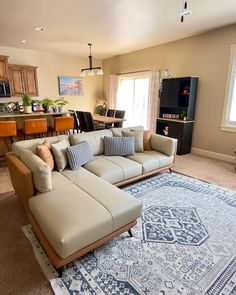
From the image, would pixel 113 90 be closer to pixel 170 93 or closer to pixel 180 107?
pixel 170 93

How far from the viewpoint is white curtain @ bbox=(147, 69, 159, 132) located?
558 cm

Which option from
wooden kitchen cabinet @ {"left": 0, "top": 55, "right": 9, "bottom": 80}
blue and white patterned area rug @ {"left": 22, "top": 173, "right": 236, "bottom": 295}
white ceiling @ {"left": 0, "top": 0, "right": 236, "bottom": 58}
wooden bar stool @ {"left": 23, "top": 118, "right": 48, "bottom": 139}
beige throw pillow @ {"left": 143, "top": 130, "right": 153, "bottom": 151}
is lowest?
blue and white patterned area rug @ {"left": 22, "top": 173, "right": 236, "bottom": 295}

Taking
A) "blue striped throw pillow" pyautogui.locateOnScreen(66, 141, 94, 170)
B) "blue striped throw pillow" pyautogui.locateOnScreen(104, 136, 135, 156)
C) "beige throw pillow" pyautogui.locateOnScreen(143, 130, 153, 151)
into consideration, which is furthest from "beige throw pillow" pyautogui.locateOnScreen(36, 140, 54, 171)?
"beige throw pillow" pyautogui.locateOnScreen(143, 130, 153, 151)

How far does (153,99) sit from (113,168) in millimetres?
3564

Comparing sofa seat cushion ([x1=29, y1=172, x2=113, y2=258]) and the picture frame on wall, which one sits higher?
the picture frame on wall

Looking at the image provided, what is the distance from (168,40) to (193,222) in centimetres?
443

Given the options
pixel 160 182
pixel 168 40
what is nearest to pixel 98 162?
pixel 160 182

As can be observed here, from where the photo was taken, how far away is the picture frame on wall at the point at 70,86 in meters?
6.80

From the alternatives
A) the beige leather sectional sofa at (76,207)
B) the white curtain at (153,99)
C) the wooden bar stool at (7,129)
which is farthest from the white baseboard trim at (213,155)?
Answer: the wooden bar stool at (7,129)

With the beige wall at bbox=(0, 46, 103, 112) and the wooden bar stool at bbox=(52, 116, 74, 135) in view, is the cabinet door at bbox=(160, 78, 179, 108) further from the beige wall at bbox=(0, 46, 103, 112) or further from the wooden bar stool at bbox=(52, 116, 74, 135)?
the beige wall at bbox=(0, 46, 103, 112)

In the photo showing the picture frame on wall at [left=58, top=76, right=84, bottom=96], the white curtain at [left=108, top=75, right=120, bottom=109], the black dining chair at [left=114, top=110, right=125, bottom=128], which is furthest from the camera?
the white curtain at [left=108, top=75, right=120, bottom=109]

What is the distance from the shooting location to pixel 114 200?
6.21 ft

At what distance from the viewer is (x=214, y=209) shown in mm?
2506

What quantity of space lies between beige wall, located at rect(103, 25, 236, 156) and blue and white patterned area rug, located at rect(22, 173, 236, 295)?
216 cm
